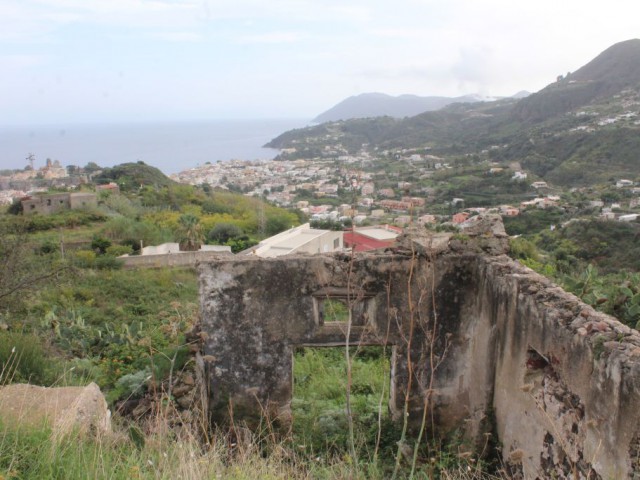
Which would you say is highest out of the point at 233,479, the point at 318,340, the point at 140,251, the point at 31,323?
the point at 233,479

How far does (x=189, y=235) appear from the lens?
30219 millimetres

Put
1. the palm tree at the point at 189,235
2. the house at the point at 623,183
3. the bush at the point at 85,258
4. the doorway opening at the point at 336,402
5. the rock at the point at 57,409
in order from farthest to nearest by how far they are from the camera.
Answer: the house at the point at 623,183
the palm tree at the point at 189,235
the bush at the point at 85,258
the doorway opening at the point at 336,402
the rock at the point at 57,409

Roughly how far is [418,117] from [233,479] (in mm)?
98276

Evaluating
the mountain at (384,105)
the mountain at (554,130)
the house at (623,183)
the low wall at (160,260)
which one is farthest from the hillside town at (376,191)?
the mountain at (384,105)

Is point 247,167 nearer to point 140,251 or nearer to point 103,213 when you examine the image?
point 103,213

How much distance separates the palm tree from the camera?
1188 inches

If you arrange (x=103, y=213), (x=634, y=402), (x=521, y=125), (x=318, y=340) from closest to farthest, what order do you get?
(x=634, y=402), (x=318, y=340), (x=103, y=213), (x=521, y=125)

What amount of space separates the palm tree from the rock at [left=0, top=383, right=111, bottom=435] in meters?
25.0

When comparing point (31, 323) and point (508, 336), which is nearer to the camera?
point (508, 336)

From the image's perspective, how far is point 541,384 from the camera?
5.05m

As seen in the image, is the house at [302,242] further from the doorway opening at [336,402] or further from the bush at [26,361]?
the bush at [26,361]

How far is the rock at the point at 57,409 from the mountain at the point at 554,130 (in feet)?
141

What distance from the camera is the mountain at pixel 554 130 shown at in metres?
45.6

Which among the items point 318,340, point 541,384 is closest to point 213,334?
point 318,340
